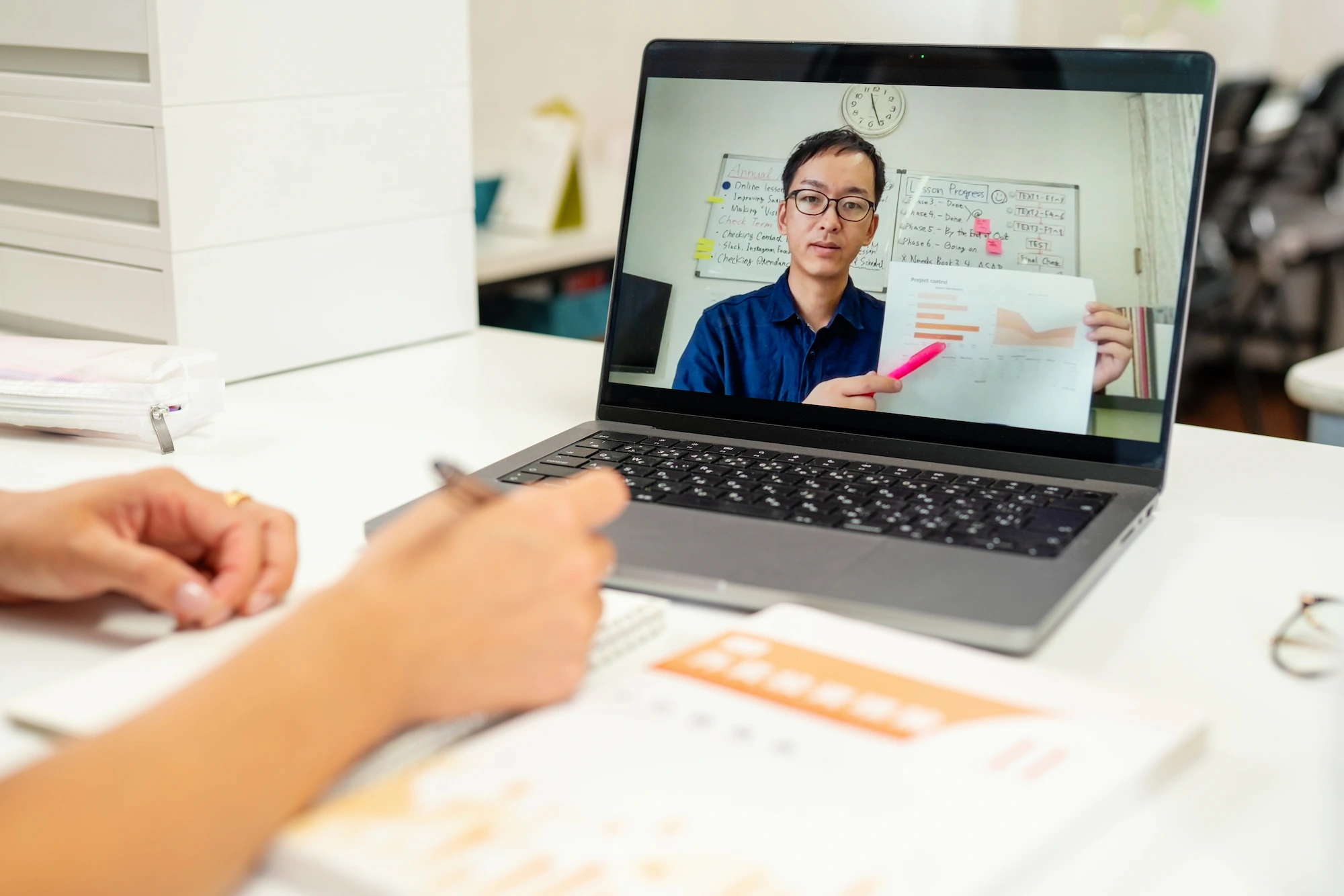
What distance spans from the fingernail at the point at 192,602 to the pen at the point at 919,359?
1.54 ft

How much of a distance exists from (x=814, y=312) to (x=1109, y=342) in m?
0.19

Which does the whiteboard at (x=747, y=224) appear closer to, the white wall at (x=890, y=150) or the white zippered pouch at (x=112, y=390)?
the white wall at (x=890, y=150)

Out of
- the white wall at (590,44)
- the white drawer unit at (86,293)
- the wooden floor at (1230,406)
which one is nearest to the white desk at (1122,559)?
the white drawer unit at (86,293)

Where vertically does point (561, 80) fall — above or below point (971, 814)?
above

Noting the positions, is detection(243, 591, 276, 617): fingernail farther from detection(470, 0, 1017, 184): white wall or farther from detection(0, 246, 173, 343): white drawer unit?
detection(470, 0, 1017, 184): white wall

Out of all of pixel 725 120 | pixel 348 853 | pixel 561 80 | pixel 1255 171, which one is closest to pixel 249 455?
pixel 725 120

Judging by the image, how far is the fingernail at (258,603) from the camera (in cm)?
61

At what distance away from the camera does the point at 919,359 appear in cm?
86

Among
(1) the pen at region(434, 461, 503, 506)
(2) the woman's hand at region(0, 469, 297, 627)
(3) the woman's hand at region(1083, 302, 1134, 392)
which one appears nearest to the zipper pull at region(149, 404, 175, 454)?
(2) the woman's hand at region(0, 469, 297, 627)

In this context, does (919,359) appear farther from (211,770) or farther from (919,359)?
(211,770)

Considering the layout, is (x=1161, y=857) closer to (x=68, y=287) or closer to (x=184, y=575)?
(x=184, y=575)

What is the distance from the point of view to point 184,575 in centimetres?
59

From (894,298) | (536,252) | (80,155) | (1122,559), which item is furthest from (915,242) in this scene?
(536,252)

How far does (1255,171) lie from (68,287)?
364 centimetres
